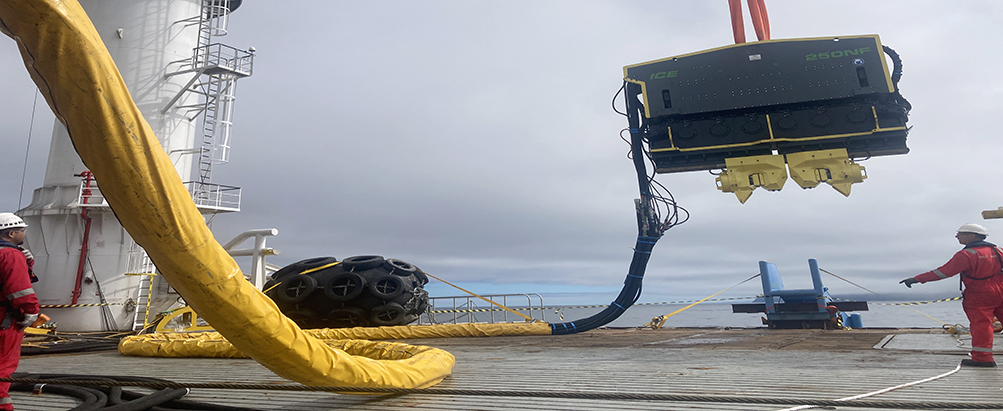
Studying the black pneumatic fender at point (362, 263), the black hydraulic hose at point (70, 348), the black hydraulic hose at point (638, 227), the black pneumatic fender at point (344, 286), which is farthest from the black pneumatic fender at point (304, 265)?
the black hydraulic hose at point (638, 227)

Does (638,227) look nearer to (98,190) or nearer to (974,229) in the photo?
(974,229)

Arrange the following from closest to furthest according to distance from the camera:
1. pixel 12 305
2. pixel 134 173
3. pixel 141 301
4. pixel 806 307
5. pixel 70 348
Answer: pixel 134 173 → pixel 12 305 → pixel 70 348 → pixel 806 307 → pixel 141 301

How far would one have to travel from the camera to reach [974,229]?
517 centimetres

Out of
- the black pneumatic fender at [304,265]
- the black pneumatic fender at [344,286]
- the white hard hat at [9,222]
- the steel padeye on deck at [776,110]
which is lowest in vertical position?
the black pneumatic fender at [344,286]

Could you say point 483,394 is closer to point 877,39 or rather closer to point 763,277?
point 877,39

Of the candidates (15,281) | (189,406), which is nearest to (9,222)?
(15,281)

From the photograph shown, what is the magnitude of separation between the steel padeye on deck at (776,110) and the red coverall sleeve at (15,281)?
28.8 ft

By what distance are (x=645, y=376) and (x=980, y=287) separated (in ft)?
11.2

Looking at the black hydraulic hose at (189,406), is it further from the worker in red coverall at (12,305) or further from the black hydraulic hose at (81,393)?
the worker in red coverall at (12,305)

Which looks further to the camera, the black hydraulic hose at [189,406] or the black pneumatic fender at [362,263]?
the black pneumatic fender at [362,263]

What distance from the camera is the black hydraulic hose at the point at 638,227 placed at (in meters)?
9.45

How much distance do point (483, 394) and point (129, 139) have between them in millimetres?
2527

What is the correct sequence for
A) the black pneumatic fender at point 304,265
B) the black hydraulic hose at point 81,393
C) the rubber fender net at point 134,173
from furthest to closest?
1. the black pneumatic fender at point 304,265
2. the black hydraulic hose at point 81,393
3. the rubber fender net at point 134,173

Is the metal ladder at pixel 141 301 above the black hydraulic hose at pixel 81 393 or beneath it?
beneath
